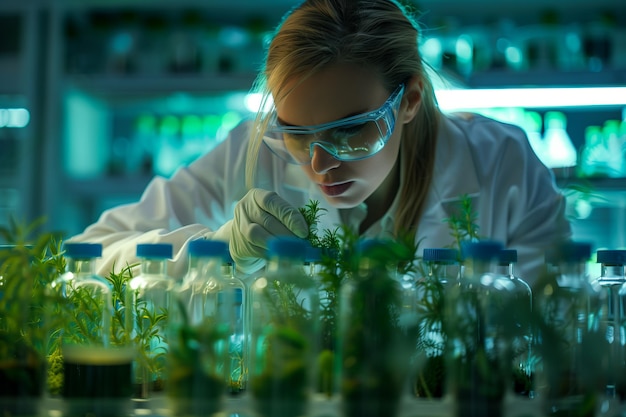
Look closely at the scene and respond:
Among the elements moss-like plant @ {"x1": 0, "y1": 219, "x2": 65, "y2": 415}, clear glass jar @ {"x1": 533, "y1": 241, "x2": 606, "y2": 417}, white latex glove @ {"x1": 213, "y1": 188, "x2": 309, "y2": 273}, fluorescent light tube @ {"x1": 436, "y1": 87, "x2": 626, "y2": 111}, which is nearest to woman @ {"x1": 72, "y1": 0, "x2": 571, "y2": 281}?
white latex glove @ {"x1": 213, "y1": 188, "x2": 309, "y2": 273}

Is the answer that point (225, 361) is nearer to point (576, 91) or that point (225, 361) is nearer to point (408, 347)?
point (408, 347)

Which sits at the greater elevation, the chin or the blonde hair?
the blonde hair

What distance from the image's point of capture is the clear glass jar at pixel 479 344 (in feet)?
2.35

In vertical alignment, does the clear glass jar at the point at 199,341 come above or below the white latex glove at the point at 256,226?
below

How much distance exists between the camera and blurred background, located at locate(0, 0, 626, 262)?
259 cm

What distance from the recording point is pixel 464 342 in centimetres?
74

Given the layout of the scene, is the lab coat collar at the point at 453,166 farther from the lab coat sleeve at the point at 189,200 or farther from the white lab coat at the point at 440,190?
the lab coat sleeve at the point at 189,200

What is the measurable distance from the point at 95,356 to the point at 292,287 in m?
0.24

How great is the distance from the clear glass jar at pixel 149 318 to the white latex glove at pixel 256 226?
18 cm

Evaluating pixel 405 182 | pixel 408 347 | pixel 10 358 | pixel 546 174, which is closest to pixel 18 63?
pixel 405 182

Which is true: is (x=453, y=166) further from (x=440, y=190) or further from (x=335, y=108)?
(x=335, y=108)

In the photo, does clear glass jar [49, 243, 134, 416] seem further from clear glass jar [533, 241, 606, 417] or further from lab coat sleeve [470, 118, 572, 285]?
lab coat sleeve [470, 118, 572, 285]

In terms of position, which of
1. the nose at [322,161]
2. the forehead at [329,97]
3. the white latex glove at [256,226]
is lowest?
the white latex glove at [256,226]

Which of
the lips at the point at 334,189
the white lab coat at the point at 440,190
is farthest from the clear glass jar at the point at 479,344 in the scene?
the white lab coat at the point at 440,190
